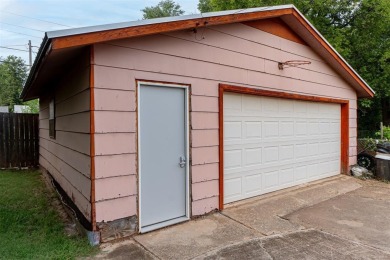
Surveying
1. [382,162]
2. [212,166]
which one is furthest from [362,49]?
[212,166]

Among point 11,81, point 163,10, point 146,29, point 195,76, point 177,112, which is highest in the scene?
point 163,10

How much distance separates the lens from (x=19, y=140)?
32.7ft

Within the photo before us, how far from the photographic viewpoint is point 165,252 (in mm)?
3525

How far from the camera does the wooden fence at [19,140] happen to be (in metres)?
9.73

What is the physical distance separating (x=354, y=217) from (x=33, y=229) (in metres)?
5.00

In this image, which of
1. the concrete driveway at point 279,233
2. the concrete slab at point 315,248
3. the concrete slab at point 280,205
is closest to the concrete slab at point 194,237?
the concrete driveway at point 279,233

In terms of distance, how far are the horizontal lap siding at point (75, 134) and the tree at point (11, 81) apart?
38.7 meters

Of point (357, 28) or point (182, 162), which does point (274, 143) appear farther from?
point (357, 28)

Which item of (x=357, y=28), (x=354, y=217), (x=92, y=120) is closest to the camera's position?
(x=92, y=120)

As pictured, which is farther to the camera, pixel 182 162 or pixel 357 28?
pixel 357 28

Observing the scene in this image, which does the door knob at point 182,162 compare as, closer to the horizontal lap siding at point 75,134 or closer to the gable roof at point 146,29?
the horizontal lap siding at point 75,134

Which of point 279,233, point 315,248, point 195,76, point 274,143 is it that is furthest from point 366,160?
point 195,76

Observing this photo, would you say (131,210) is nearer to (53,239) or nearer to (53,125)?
(53,239)

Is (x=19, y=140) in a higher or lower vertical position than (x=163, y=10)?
lower
